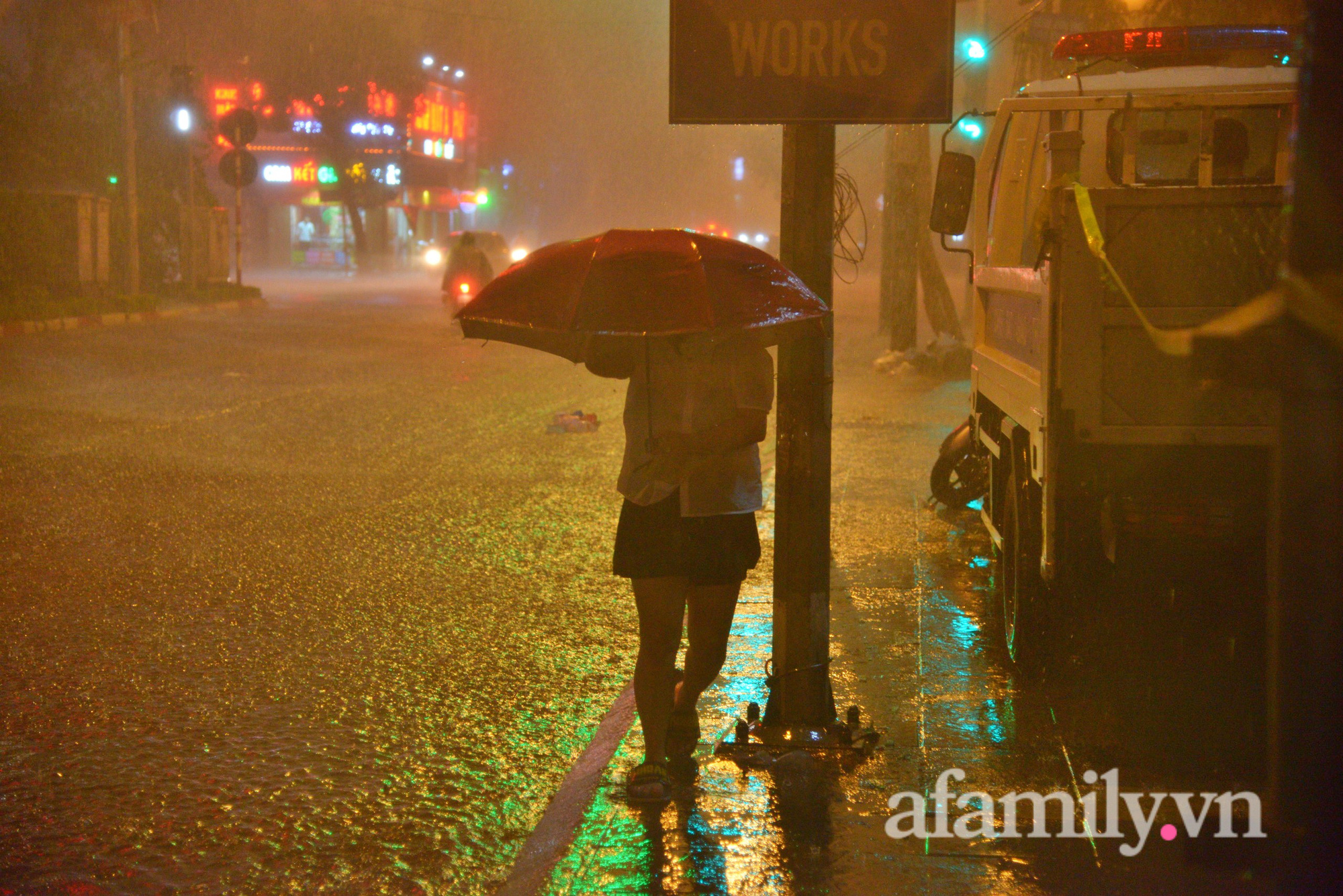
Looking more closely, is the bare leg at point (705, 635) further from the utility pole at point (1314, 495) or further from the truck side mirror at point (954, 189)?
the truck side mirror at point (954, 189)

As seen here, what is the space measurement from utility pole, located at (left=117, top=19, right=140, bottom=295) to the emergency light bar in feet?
75.5

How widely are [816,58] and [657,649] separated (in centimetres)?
201

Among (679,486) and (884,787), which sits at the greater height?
(679,486)

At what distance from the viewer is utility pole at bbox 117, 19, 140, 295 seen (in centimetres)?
2520

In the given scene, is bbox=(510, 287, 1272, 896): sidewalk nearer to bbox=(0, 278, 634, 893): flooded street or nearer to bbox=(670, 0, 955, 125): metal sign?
bbox=(0, 278, 634, 893): flooded street

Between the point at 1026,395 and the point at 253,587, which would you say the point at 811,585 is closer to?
the point at 1026,395

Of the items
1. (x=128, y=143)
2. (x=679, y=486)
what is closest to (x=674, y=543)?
(x=679, y=486)

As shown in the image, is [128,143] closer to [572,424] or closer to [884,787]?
[572,424]

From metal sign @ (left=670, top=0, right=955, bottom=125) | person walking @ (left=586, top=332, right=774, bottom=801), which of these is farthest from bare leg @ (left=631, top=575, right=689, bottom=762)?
metal sign @ (left=670, top=0, right=955, bottom=125)

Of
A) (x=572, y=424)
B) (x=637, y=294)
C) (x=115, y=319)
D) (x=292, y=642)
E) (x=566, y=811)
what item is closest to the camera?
(x=637, y=294)

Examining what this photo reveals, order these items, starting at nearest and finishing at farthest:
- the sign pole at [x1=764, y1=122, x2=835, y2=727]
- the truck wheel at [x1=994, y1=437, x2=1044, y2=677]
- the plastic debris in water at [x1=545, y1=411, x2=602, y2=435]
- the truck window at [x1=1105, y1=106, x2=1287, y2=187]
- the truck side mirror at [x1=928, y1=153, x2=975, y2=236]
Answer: the sign pole at [x1=764, y1=122, x2=835, y2=727] → the truck wheel at [x1=994, y1=437, x2=1044, y2=677] → the truck window at [x1=1105, y1=106, x2=1287, y2=187] → the truck side mirror at [x1=928, y1=153, x2=975, y2=236] → the plastic debris in water at [x1=545, y1=411, x2=602, y2=435]

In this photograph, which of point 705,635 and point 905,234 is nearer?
point 705,635

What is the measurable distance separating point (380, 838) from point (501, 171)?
247 ft

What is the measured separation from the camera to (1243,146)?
6.08 m
